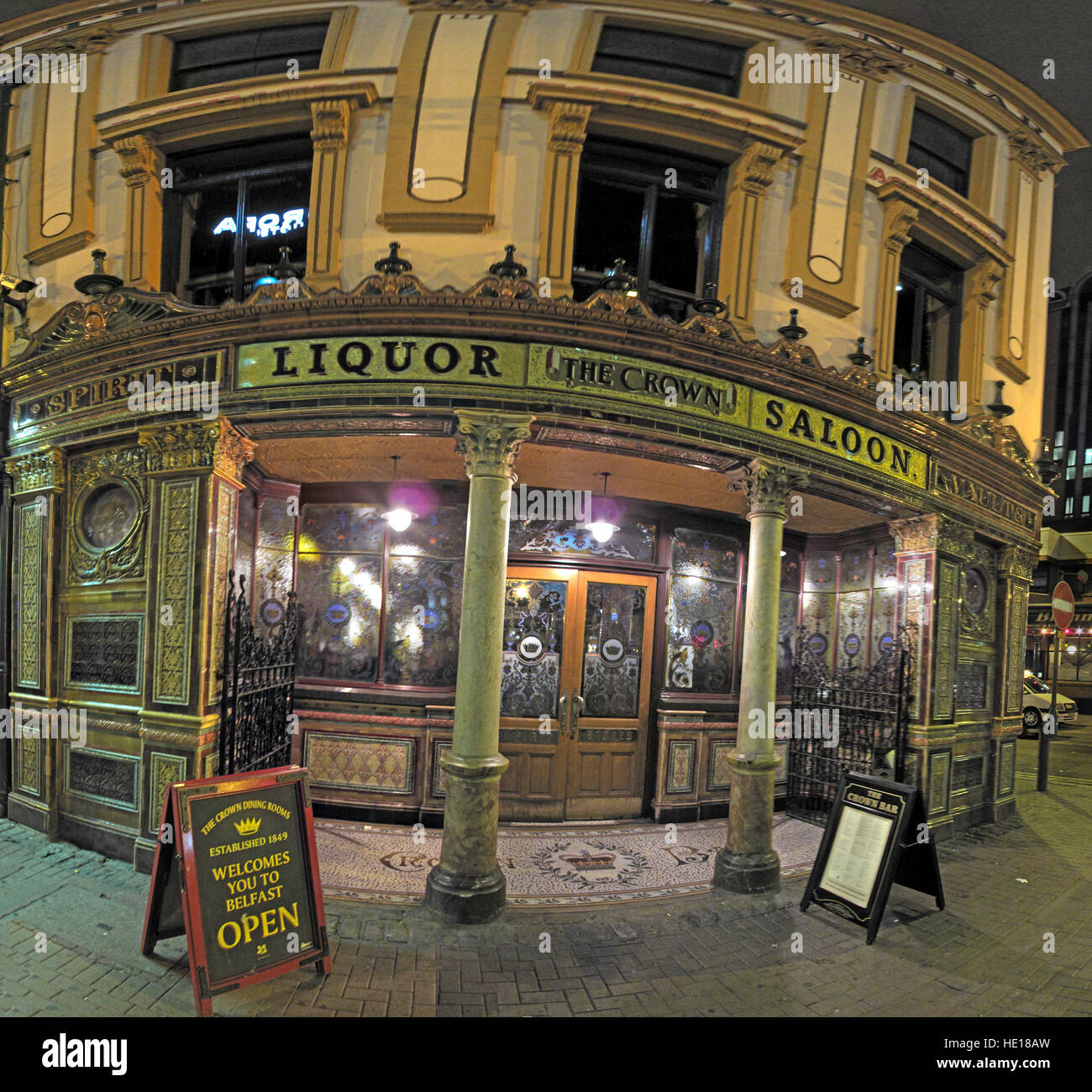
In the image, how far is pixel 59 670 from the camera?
21.3 ft

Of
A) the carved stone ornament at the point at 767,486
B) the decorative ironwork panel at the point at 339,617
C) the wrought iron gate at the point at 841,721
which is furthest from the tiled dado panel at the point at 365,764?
the wrought iron gate at the point at 841,721

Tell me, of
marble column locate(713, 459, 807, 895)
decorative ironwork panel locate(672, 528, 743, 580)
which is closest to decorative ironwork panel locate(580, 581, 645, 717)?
decorative ironwork panel locate(672, 528, 743, 580)

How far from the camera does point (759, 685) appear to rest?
20.2 ft

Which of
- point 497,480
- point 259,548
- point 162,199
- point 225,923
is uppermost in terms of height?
point 162,199

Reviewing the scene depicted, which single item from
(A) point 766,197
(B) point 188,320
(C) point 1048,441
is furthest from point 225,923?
(C) point 1048,441

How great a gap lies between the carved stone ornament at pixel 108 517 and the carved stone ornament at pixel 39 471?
0.44 feet

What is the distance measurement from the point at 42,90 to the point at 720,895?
35.4 ft

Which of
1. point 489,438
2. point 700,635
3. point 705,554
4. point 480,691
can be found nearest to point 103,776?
point 480,691

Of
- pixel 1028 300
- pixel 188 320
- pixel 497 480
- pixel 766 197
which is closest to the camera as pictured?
pixel 497 480

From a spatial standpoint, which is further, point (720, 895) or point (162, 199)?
point (162, 199)

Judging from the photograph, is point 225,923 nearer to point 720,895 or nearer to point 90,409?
point 720,895

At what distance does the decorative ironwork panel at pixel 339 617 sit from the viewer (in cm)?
741

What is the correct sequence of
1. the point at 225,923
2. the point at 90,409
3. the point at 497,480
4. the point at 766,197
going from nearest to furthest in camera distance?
the point at 225,923, the point at 497,480, the point at 90,409, the point at 766,197

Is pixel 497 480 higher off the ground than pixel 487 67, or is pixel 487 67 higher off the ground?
pixel 487 67
